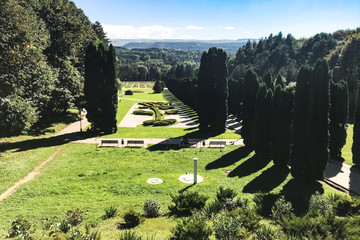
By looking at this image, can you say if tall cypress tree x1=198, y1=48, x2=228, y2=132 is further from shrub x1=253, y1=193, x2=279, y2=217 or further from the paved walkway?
shrub x1=253, y1=193, x2=279, y2=217

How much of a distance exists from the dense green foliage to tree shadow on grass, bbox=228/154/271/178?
19518 mm

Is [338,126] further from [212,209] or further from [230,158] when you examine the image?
[212,209]

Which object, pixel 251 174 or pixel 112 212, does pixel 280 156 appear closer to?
pixel 251 174

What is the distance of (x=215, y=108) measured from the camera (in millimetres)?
34250

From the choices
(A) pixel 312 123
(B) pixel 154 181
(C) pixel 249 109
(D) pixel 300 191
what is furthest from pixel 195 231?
(C) pixel 249 109

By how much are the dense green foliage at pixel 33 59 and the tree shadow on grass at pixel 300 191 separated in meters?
22.7

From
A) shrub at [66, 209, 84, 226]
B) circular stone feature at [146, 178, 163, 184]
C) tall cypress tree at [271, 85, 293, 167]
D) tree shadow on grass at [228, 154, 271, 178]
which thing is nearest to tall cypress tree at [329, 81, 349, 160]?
tree shadow on grass at [228, 154, 271, 178]

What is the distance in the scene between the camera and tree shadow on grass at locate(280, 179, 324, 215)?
511 inches

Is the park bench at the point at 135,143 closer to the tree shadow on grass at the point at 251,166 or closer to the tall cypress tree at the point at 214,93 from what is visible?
the tall cypress tree at the point at 214,93

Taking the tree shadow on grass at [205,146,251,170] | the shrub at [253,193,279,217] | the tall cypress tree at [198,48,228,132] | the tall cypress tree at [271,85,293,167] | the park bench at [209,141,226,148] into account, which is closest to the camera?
the shrub at [253,193,279,217]

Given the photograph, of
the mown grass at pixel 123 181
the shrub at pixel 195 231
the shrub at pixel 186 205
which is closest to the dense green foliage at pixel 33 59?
the mown grass at pixel 123 181

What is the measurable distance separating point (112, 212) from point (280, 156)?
15.4 meters

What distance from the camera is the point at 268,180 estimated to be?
18672 millimetres

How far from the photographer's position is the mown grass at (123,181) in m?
12.1
